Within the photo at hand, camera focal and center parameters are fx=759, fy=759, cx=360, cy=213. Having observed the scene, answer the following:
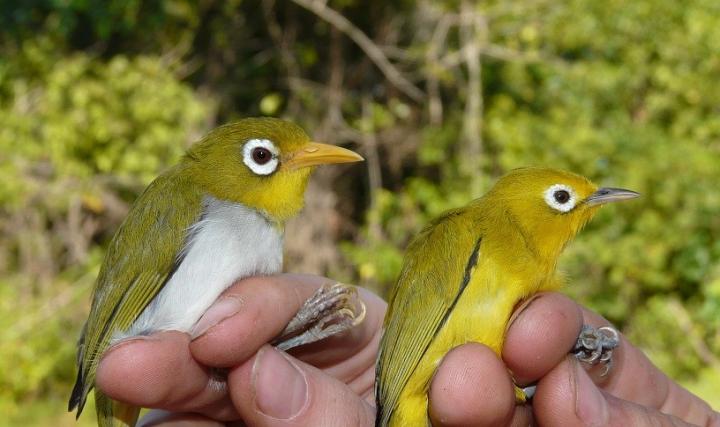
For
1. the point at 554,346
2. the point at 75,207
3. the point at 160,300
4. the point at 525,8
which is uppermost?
the point at 525,8

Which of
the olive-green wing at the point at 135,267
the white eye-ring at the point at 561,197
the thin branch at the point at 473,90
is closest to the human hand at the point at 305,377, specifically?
the olive-green wing at the point at 135,267

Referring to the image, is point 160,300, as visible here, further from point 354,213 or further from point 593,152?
point 354,213

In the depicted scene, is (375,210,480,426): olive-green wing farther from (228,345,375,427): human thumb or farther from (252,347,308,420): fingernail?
(252,347,308,420): fingernail

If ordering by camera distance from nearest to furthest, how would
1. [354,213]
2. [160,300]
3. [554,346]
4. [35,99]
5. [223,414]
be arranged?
[554,346]
[160,300]
[223,414]
[35,99]
[354,213]

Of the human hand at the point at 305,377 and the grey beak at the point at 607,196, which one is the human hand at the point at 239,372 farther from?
the grey beak at the point at 607,196

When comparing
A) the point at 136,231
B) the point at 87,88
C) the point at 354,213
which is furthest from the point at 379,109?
Result: the point at 136,231

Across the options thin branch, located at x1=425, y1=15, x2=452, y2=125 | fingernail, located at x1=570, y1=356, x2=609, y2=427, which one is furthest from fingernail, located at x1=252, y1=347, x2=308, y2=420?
thin branch, located at x1=425, y1=15, x2=452, y2=125


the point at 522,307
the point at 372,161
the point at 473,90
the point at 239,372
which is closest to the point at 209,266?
the point at 239,372
